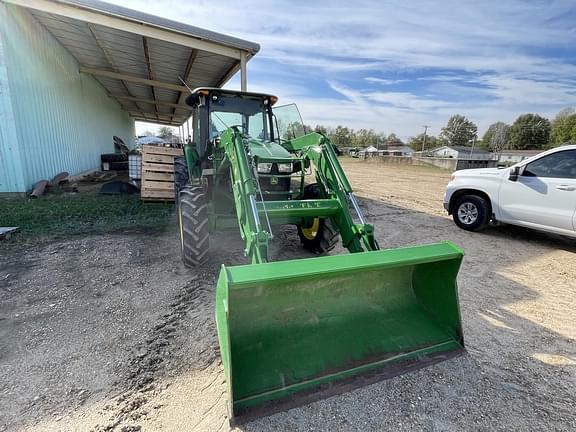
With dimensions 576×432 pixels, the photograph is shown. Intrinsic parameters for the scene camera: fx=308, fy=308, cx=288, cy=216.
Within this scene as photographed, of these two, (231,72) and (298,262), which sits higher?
(231,72)

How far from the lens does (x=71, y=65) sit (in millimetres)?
10578

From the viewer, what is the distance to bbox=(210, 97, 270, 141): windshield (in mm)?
4605

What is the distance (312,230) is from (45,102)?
880 centimetres

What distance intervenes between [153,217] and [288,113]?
3.41 meters

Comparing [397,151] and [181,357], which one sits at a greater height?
[397,151]

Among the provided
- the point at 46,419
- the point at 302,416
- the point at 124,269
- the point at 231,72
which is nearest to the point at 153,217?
the point at 124,269

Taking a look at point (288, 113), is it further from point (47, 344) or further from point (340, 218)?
point (47, 344)

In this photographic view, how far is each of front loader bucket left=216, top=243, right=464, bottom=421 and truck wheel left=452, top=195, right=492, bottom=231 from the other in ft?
13.7

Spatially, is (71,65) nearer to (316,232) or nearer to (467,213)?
(316,232)

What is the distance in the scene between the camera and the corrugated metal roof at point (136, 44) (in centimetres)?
615

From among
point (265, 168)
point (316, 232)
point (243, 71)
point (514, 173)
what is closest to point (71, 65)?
point (243, 71)

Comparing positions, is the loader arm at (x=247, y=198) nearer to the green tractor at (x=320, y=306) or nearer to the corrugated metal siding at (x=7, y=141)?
the green tractor at (x=320, y=306)

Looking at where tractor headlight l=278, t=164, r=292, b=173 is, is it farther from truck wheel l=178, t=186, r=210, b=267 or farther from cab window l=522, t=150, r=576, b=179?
cab window l=522, t=150, r=576, b=179

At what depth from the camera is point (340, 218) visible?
132 inches
